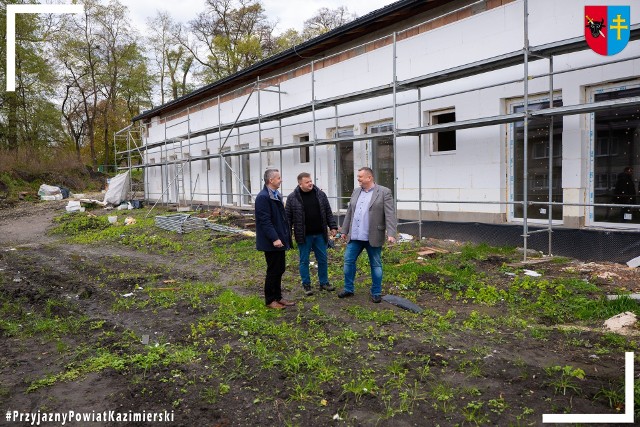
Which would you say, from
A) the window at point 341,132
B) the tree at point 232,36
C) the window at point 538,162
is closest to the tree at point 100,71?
the tree at point 232,36

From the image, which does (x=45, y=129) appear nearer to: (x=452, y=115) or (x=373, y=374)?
(x=452, y=115)

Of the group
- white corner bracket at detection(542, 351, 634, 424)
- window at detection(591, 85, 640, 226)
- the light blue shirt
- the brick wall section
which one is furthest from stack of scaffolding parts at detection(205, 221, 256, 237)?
white corner bracket at detection(542, 351, 634, 424)

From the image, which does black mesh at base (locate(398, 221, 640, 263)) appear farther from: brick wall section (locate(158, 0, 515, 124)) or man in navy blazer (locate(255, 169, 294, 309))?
man in navy blazer (locate(255, 169, 294, 309))

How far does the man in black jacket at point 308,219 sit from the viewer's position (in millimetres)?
6309

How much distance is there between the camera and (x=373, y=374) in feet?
12.7

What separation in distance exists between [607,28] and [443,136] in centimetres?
365

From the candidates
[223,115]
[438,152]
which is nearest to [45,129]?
[223,115]

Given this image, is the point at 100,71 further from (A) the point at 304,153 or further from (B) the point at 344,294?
(B) the point at 344,294

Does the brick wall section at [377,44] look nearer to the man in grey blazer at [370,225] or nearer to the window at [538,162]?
the window at [538,162]

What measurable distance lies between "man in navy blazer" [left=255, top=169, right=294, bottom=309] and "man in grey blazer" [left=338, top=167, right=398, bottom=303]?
2.75 feet

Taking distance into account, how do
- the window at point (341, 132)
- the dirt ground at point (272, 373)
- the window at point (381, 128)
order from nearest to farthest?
1. the dirt ground at point (272, 373)
2. the window at point (381, 128)
3. the window at point (341, 132)

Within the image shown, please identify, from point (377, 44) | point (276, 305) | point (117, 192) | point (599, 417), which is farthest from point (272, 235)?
point (117, 192)

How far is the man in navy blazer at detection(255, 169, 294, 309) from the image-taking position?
18.7 feet

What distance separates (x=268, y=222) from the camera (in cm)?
570
